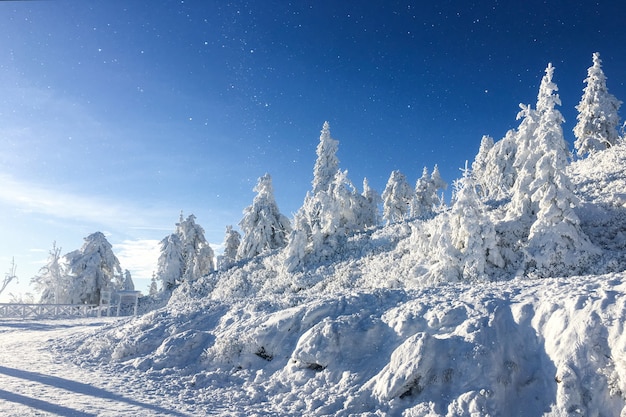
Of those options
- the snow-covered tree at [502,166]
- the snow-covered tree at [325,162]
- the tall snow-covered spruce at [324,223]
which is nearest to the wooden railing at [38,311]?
the tall snow-covered spruce at [324,223]

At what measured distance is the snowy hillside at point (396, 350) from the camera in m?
8.72

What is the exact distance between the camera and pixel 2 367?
45.1 feet

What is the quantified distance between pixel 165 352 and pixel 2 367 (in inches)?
210

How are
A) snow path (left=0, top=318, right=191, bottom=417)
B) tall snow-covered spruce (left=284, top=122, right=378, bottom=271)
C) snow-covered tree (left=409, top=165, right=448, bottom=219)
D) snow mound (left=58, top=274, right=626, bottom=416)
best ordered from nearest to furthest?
1. snow mound (left=58, top=274, right=626, bottom=416)
2. snow path (left=0, top=318, right=191, bottom=417)
3. tall snow-covered spruce (left=284, top=122, right=378, bottom=271)
4. snow-covered tree (left=409, top=165, right=448, bottom=219)

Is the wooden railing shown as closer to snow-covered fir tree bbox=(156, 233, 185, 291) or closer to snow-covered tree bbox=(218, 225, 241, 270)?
snow-covered fir tree bbox=(156, 233, 185, 291)

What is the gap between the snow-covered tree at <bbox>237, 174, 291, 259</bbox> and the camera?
46.3m

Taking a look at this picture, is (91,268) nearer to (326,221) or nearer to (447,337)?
(326,221)

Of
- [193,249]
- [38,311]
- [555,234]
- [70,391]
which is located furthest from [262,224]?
[70,391]

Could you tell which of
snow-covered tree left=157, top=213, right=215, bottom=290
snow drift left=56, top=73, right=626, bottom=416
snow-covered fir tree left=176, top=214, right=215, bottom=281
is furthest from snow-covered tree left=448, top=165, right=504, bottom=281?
snow-covered fir tree left=176, top=214, right=215, bottom=281

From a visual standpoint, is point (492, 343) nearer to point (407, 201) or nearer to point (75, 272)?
point (75, 272)

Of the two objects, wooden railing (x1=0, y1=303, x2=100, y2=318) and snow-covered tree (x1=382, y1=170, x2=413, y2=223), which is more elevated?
snow-covered tree (x1=382, y1=170, x2=413, y2=223)

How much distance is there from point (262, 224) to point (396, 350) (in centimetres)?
3684

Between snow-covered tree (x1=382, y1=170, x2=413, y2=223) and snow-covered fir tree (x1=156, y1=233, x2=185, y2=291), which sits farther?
snow-covered tree (x1=382, y1=170, x2=413, y2=223)

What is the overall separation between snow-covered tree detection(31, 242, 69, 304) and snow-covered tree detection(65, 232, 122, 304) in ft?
5.14
